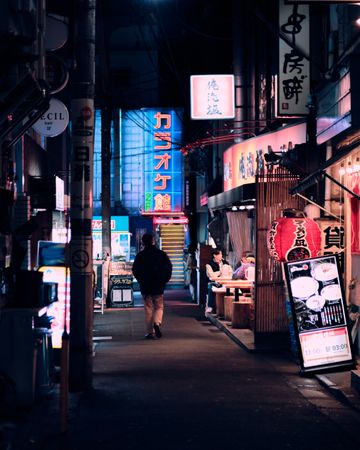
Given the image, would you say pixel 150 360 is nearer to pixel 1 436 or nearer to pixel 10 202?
pixel 10 202

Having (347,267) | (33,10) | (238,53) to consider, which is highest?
(238,53)

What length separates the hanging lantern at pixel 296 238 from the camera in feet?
48.3

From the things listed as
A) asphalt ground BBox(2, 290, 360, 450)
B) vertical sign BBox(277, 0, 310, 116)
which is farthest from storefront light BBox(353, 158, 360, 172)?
asphalt ground BBox(2, 290, 360, 450)

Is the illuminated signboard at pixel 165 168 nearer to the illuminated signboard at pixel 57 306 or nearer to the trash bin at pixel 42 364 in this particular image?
the illuminated signboard at pixel 57 306

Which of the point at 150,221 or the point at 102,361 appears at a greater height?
the point at 150,221

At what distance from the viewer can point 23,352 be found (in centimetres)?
1093

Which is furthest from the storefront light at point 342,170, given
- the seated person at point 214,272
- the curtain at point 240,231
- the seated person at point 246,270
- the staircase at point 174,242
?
the staircase at point 174,242

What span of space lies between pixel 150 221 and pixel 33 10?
37091 millimetres

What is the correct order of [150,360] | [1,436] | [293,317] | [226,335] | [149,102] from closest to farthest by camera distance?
[1,436] < [293,317] < [150,360] < [226,335] < [149,102]

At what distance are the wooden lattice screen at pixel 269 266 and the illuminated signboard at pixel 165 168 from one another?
26.9 m

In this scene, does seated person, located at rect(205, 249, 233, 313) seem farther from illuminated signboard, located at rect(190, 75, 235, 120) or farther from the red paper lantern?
the red paper lantern

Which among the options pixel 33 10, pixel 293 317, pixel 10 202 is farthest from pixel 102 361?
pixel 33 10

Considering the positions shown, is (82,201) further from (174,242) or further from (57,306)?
(174,242)

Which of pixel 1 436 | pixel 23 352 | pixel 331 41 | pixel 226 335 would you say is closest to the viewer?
pixel 1 436
